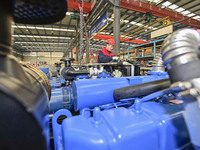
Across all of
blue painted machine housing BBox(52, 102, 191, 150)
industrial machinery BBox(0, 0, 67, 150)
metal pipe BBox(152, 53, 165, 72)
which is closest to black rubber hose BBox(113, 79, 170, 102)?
blue painted machine housing BBox(52, 102, 191, 150)

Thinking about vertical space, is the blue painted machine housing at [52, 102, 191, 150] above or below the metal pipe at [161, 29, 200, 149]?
below

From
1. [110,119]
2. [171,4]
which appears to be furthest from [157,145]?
[171,4]

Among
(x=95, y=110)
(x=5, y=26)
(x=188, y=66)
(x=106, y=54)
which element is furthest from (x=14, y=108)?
Answer: (x=106, y=54)

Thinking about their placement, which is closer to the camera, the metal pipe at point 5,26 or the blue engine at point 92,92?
the metal pipe at point 5,26

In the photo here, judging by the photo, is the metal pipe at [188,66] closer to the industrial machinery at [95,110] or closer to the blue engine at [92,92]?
the industrial machinery at [95,110]

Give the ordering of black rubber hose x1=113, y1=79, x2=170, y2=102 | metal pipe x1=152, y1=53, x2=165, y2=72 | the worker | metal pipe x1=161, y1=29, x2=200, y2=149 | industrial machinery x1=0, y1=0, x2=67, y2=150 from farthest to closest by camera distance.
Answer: the worker, metal pipe x1=152, y1=53, x2=165, y2=72, black rubber hose x1=113, y1=79, x2=170, y2=102, metal pipe x1=161, y1=29, x2=200, y2=149, industrial machinery x1=0, y1=0, x2=67, y2=150

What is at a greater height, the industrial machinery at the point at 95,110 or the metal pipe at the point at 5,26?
the metal pipe at the point at 5,26

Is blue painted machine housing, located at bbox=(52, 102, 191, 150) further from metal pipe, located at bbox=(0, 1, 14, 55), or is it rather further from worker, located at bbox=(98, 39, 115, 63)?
worker, located at bbox=(98, 39, 115, 63)

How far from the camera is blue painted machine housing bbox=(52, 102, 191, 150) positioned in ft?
1.57

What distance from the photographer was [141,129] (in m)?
0.53

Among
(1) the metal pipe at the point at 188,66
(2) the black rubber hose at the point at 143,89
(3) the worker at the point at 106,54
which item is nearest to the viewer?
(1) the metal pipe at the point at 188,66

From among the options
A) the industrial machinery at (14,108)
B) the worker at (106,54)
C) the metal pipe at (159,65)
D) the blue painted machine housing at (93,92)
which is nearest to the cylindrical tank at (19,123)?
the industrial machinery at (14,108)

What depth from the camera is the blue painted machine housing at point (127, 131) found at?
479mm

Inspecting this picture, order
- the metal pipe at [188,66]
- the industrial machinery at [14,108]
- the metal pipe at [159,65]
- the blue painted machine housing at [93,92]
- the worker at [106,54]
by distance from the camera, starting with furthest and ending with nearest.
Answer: the worker at [106,54] → the metal pipe at [159,65] → the blue painted machine housing at [93,92] → the metal pipe at [188,66] → the industrial machinery at [14,108]
